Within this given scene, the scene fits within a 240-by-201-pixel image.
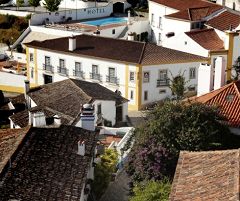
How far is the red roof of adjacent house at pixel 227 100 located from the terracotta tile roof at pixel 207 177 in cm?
964

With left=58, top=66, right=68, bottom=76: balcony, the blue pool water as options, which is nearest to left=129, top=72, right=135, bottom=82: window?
left=58, top=66, right=68, bottom=76: balcony

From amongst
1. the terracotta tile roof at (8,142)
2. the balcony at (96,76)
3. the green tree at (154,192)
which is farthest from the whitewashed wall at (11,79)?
the green tree at (154,192)

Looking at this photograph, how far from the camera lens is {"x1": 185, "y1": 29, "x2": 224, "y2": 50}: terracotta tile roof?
172 feet

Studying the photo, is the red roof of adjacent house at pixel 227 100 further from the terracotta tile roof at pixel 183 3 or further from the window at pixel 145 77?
the terracotta tile roof at pixel 183 3

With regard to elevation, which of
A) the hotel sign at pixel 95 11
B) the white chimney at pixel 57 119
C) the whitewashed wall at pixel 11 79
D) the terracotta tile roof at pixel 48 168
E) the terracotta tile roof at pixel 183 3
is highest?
the terracotta tile roof at pixel 183 3

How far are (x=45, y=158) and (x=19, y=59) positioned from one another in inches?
1608

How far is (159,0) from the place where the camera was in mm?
70062

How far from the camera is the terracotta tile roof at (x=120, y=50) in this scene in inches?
1943

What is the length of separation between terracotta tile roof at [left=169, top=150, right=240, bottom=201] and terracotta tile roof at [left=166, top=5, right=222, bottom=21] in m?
41.4

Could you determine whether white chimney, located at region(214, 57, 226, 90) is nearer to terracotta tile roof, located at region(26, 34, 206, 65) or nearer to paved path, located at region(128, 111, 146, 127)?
paved path, located at region(128, 111, 146, 127)

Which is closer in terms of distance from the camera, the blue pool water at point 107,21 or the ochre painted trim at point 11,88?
the ochre painted trim at point 11,88

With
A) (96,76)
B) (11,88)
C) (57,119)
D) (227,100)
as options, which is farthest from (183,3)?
(227,100)

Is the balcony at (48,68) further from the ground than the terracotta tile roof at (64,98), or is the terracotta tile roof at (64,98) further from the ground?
the terracotta tile roof at (64,98)

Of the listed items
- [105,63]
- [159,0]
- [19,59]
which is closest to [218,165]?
[105,63]
